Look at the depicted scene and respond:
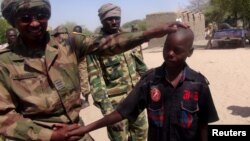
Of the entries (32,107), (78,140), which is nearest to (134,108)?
(78,140)

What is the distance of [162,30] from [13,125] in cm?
104

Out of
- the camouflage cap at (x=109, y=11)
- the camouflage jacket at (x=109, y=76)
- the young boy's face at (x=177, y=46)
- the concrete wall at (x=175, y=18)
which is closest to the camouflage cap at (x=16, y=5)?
the young boy's face at (x=177, y=46)

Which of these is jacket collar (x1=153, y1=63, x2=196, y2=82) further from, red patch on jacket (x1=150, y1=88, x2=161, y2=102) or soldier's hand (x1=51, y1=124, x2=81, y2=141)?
soldier's hand (x1=51, y1=124, x2=81, y2=141)

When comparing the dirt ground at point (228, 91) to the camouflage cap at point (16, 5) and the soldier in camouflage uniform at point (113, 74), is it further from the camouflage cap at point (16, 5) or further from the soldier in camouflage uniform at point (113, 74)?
the camouflage cap at point (16, 5)

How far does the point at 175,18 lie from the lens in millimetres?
27531

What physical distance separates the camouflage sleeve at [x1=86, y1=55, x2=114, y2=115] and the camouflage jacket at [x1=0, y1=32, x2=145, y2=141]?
141cm

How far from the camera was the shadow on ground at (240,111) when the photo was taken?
6624 mm

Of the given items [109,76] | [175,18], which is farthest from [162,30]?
[175,18]

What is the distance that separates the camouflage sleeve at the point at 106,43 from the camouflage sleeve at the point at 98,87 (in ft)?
4.42

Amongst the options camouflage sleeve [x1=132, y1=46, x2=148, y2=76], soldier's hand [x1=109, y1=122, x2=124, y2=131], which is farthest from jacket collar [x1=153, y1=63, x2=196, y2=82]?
camouflage sleeve [x1=132, y1=46, x2=148, y2=76]

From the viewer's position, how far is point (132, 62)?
13.8 ft

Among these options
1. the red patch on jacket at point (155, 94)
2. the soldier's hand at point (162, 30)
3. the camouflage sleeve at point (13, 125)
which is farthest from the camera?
the red patch on jacket at point (155, 94)

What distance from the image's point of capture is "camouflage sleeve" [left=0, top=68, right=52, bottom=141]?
2.24 meters

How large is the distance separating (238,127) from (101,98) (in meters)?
1.32
